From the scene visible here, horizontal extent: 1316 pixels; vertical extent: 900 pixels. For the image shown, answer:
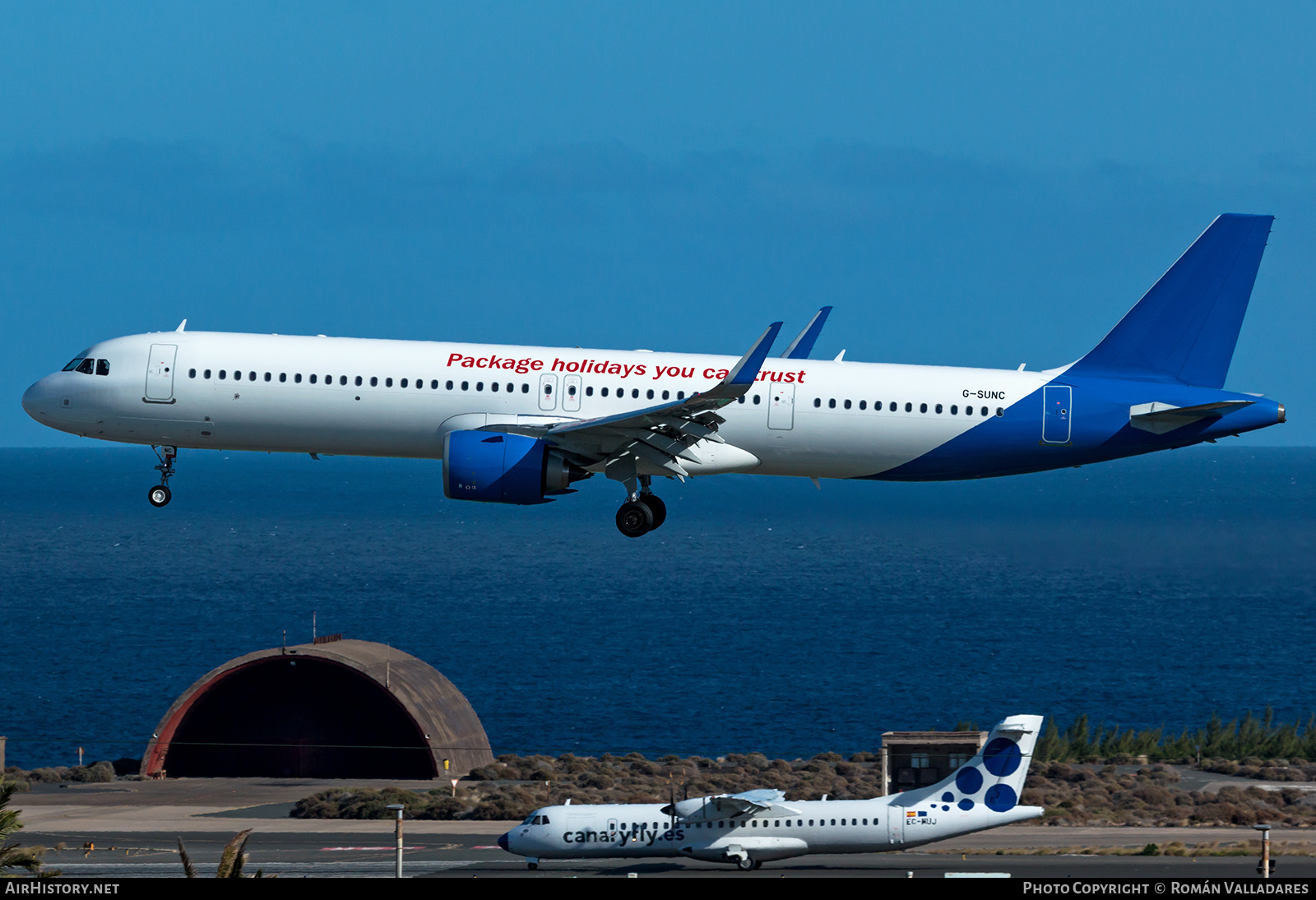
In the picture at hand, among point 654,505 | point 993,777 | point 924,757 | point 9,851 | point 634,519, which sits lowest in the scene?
point 924,757

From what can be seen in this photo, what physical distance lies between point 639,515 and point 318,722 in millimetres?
42809

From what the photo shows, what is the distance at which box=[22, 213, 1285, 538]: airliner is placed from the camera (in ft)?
124

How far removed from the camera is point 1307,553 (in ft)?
281

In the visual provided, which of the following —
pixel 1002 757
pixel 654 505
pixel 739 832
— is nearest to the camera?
pixel 654 505

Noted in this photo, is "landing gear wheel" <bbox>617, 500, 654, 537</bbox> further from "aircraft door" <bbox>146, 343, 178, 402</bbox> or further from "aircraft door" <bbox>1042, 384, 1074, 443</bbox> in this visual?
"aircraft door" <bbox>146, 343, 178, 402</bbox>

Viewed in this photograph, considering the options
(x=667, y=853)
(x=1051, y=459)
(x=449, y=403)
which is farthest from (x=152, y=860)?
(x=1051, y=459)

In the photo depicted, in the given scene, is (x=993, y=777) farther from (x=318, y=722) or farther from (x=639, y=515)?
(x=318, y=722)

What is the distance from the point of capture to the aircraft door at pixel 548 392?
38.3 m

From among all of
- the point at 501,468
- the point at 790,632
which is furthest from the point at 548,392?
the point at 790,632

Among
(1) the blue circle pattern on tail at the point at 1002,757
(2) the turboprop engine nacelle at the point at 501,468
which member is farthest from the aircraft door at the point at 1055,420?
(1) the blue circle pattern on tail at the point at 1002,757

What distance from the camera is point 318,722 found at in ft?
249

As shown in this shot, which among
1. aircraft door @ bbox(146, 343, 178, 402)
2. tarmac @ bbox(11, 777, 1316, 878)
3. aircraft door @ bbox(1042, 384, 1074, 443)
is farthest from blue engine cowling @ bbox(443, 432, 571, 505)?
tarmac @ bbox(11, 777, 1316, 878)

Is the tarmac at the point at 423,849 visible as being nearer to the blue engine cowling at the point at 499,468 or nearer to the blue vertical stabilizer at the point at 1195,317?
the blue vertical stabilizer at the point at 1195,317

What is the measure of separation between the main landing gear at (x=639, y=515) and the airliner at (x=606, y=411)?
7 cm
